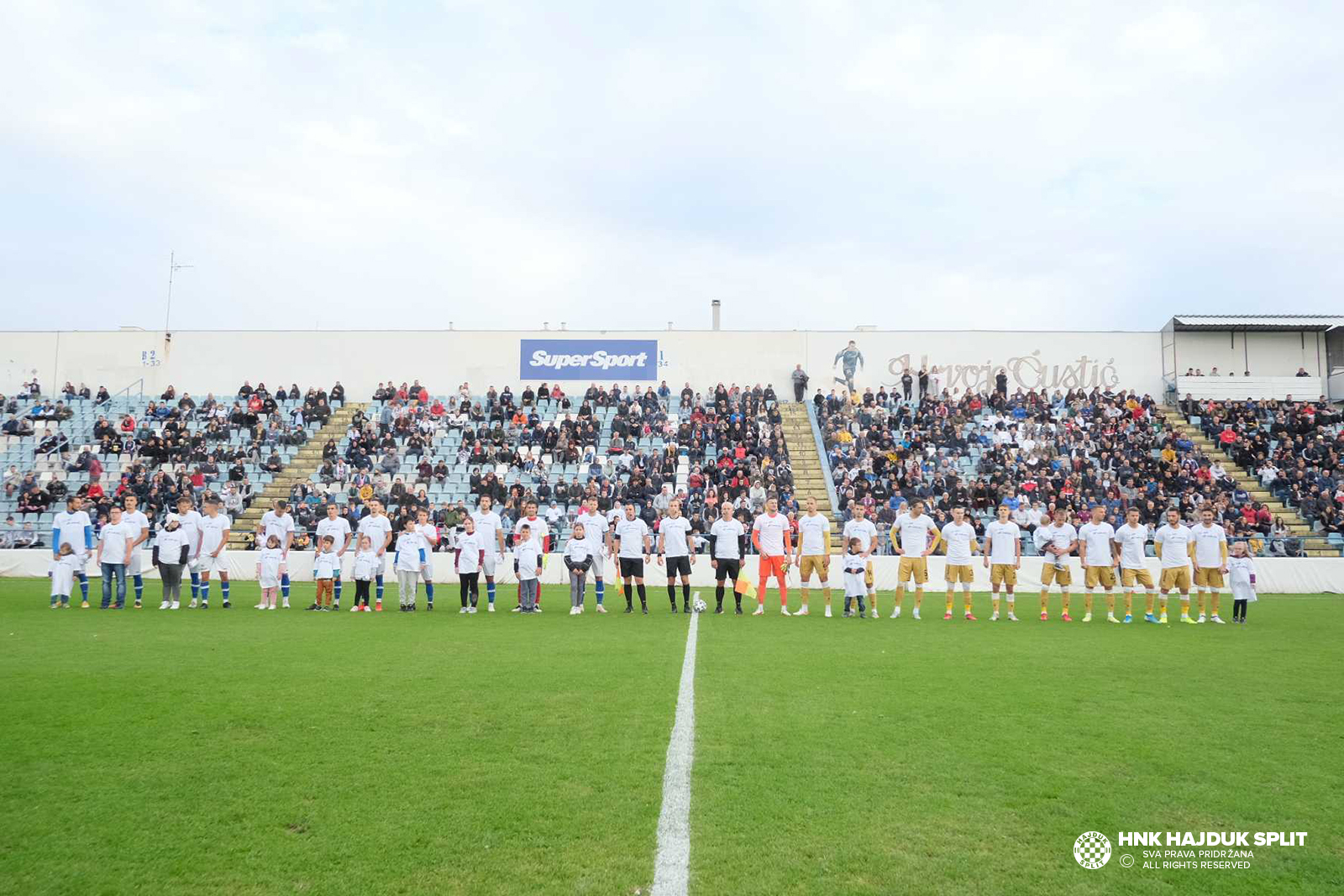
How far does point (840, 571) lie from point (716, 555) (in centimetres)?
842

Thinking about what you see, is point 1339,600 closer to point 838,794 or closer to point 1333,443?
point 1333,443

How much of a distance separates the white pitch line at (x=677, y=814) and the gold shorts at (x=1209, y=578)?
12.1 metres

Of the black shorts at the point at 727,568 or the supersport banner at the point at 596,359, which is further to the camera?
the supersport banner at the point at 596,359

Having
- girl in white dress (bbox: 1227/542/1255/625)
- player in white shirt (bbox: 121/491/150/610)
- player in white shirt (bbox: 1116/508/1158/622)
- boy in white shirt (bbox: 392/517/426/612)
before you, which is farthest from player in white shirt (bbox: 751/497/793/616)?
player in white shirt (bbox: 121/491/150/610)

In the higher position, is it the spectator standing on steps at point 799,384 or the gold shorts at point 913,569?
the spectator standing on steps at point 799,384

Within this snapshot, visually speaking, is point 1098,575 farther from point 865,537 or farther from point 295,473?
point 295,473

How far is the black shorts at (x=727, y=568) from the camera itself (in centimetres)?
1577

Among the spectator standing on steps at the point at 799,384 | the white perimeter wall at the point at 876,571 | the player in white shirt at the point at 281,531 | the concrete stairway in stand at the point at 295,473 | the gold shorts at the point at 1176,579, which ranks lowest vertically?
the white perimeter wall at the point at 876,571

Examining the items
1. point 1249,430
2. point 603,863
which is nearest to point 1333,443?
point 1249,430

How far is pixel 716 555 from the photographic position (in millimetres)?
15930

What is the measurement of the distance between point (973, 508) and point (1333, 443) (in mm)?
13289

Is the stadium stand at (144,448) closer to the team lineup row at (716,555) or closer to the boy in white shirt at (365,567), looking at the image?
the team lineup row at (716,555)

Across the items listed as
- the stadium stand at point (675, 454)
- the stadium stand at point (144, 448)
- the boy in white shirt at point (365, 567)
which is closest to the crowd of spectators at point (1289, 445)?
the stadium stand at point (675, 454)

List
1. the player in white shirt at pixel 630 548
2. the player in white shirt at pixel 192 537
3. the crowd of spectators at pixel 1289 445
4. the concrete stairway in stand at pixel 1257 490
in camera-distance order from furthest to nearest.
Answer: the crowd of spectators at pixel 1289 445 → the concrete stairway in stand at pixel 1257 490 → the player in white shirt at pixel 192 537 → the player in white shirt at pixel 630 548
